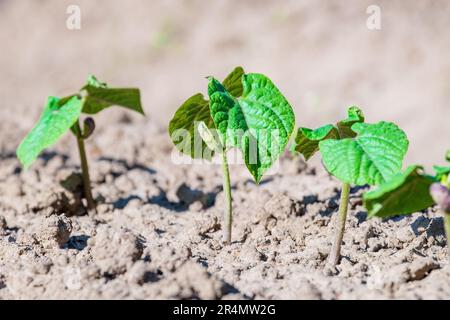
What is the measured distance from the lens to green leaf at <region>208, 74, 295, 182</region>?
195cm

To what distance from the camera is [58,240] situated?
2.19 metres

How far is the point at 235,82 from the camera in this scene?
2166 mm

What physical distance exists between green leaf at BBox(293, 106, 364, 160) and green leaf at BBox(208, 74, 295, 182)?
0.23 feet

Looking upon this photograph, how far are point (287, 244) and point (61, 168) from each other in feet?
4.24

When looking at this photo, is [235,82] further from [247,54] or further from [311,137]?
[247,54]

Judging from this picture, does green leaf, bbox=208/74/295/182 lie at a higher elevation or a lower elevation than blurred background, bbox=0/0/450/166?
lower

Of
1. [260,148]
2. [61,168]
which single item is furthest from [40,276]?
[61,168]

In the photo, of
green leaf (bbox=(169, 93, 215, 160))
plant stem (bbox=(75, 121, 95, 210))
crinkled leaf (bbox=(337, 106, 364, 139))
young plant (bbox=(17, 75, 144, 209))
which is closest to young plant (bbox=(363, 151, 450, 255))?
crinkled leaf (bbox=(337, 106, 364, 139))

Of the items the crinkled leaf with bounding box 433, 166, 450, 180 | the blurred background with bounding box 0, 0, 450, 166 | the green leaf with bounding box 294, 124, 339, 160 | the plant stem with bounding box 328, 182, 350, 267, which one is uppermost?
the blurred background with bounding box 0, 0, 450, 166

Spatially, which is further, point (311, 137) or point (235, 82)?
point (235, 82)

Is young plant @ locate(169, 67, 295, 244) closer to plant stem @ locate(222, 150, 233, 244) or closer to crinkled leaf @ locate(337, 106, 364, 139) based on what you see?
plant stem @ locate(222, 150, 233, 244)

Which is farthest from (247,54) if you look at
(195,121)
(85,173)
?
(195,121)

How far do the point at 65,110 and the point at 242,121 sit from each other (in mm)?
583
